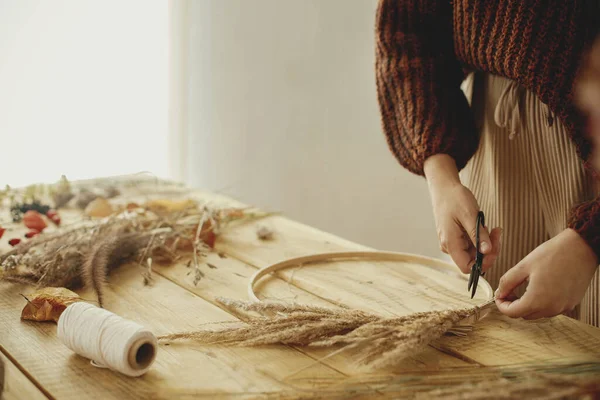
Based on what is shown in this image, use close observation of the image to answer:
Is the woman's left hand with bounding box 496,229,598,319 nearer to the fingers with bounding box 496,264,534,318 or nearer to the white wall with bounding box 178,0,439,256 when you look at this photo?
the fingers with bounding box 496,264,534,318

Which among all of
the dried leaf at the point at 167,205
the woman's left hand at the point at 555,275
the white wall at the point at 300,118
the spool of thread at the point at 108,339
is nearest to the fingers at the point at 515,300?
the woman's left hand at the point at 555,275

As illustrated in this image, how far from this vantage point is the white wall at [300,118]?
243 centimetres

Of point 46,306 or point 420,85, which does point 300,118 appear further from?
point 46,306

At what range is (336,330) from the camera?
0.86m

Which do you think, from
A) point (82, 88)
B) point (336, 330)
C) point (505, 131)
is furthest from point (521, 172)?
point (82, 88)

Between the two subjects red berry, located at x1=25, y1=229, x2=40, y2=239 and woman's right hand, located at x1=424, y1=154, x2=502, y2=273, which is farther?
red berry, located at x1=25, y1=229, x2=40, y2=239

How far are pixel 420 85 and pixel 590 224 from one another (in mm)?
414

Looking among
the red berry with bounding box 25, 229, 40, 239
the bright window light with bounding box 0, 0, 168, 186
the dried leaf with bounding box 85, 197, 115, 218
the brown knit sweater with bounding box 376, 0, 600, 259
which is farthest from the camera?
the bright window light with bounding box 0, 0, 168, 186

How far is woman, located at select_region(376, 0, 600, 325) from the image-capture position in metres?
0.89

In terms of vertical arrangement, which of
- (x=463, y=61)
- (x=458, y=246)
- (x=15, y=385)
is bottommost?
(x=15, y=385)

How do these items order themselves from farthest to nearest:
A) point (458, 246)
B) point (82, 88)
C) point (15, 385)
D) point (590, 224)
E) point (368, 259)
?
point (82, 88) → point (368, 259) → point (458, 246) → point (590, 224) → point (15, 385)

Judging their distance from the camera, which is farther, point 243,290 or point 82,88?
point 82,88

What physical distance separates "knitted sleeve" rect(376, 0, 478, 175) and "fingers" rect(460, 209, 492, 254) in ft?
0.56

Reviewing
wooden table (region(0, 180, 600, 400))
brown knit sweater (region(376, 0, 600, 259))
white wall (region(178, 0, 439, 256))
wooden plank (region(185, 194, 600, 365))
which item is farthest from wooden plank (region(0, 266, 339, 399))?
white wall (region(178, 0, 439, 256))
